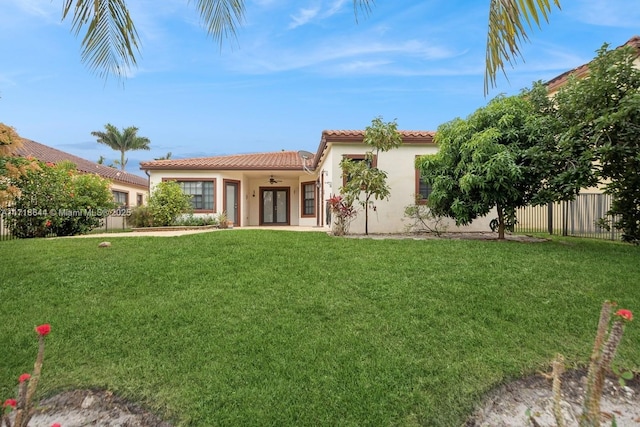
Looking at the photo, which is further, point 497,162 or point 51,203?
point 51,203

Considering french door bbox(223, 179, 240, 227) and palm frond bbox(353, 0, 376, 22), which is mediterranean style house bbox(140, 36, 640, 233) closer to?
french door bbox(223, 179, 240, 227)

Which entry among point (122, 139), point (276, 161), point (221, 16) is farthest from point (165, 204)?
point (122, 139)

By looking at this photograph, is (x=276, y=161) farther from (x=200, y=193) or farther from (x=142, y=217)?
(x=142, y=217)

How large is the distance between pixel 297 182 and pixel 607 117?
47.4ft

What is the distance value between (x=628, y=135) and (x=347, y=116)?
8410 mm

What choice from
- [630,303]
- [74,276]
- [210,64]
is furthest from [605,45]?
[74,276]

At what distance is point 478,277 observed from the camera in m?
5.81

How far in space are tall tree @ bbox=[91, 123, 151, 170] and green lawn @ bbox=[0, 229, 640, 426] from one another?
3446 centimetres

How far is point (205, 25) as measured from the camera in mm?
4137

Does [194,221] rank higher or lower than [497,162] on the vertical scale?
lower

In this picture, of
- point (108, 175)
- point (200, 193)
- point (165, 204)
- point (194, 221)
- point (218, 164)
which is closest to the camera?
point (165, 204)

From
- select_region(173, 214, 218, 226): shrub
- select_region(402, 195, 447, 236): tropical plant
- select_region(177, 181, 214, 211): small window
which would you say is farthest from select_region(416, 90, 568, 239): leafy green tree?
select_region(177, 181, 214, 211): small window

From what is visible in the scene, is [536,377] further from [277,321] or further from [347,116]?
[347,116]

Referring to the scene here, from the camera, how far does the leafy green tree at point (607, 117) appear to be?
6688mm
